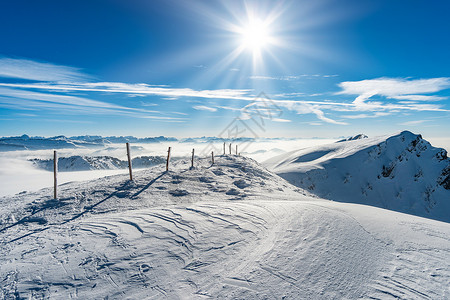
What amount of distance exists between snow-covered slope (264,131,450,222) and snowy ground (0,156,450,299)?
32.2m

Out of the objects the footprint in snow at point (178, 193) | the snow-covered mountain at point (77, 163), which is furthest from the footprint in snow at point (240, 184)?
the snow-covered mountain at point (77, 163)

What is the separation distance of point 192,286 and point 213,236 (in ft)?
6.04

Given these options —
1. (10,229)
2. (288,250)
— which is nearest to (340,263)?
(288,250)

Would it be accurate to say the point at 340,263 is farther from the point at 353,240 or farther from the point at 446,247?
the point at 446,247

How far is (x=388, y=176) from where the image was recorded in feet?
143

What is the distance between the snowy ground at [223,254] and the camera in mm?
3977

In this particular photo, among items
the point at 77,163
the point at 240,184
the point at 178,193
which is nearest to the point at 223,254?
the point at 178,193

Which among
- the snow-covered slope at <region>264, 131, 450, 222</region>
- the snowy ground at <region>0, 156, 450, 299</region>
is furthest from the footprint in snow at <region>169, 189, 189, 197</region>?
the snow-covered slope at <region>264, 131, 450, 222</region>

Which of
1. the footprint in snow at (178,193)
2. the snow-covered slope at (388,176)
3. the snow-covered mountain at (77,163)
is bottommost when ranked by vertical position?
the snow-covered mountain at (77,163)

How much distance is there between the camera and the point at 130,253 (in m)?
4.90

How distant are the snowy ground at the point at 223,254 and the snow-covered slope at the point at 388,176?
32225 mm

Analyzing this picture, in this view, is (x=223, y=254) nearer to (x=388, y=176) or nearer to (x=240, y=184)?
(x=240, y=184)

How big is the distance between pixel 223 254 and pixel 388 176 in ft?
170

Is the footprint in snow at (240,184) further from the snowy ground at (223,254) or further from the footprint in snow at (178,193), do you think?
the snowy ground at (223,254)
